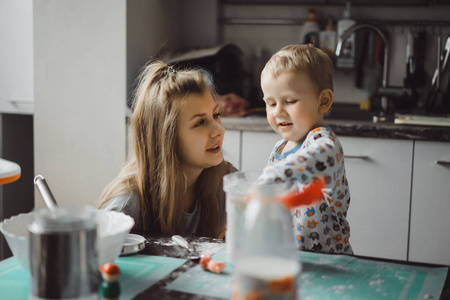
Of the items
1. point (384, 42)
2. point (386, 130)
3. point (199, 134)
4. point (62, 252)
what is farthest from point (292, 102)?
point (384, 42)

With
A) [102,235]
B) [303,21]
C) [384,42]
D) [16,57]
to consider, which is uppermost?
[303,21]

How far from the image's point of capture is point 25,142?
3096 millimetres

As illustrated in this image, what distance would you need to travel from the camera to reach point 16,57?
290 centimetres

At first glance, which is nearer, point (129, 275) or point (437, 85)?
point (129, 275)

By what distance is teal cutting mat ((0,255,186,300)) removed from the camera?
3.03 feet

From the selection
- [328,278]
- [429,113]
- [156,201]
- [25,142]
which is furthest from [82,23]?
[328,278]

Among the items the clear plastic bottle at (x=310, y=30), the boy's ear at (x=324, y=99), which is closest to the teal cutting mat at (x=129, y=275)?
the boy's ear at (x=324, y=99)

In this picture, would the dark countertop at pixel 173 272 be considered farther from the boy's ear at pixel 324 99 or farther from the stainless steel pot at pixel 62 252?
the boy's ear at pixel 324 99

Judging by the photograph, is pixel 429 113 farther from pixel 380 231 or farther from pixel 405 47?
pixel 380 231

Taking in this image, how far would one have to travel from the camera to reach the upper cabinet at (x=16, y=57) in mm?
2865

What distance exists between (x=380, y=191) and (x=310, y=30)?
993 millimetres

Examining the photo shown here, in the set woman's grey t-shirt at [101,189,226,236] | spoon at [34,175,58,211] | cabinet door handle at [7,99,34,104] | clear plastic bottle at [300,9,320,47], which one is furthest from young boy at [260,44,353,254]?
cabinet door handle at [7,99,34,104]

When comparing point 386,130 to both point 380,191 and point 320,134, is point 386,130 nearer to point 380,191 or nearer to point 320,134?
point 380,191

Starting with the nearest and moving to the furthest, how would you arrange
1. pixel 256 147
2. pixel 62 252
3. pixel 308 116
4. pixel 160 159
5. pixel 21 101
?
pixel 62 252, pixel 308 116, pixel 160 159, pixel 256 147, pixel 21 101
